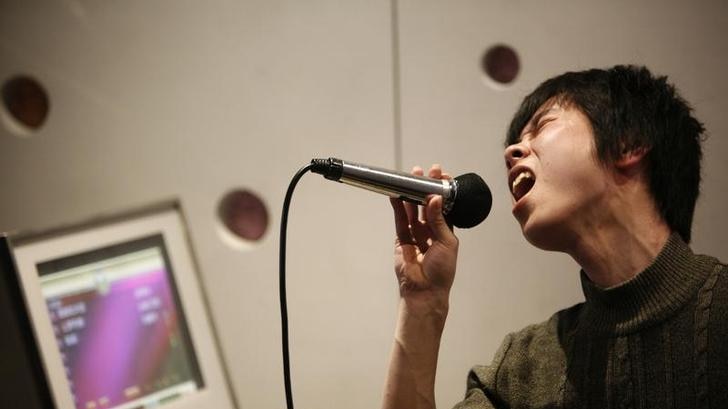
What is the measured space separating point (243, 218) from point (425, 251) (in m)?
0.53

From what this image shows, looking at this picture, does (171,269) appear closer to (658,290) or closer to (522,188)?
(522,188)

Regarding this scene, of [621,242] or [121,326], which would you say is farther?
[121,326]

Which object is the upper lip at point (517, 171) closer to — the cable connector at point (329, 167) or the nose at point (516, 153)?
the nose at point (516, 153)

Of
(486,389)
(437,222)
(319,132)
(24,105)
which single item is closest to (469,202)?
(437,222)

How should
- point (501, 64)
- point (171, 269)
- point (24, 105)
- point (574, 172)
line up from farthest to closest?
point (501, 64) < point (24, 105) < point (171, 269) < point (574, 172)

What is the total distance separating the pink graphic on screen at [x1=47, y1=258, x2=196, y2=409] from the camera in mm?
1281

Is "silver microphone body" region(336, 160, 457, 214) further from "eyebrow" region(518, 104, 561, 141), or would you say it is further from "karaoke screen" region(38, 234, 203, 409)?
"karaoke screen" region(38, 234, 203, 409)

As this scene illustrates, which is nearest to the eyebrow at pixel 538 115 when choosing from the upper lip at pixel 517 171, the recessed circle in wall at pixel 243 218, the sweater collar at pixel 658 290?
the upper lip at pixel 517 171

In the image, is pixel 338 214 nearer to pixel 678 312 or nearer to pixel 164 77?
pixel 164 77

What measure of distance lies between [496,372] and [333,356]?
483mm

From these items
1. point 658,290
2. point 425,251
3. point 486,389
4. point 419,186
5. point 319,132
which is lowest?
point 486,389

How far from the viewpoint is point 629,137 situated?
1.17m

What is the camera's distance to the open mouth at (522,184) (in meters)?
1.20

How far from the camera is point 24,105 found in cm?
153
